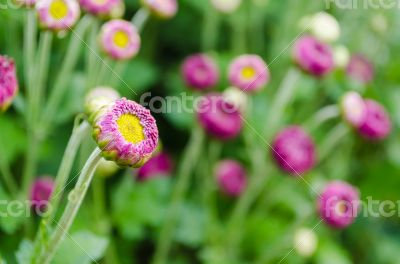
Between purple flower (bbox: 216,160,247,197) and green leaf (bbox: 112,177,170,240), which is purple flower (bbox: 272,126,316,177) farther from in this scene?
green leaf (bbox: 112,177,170,240)

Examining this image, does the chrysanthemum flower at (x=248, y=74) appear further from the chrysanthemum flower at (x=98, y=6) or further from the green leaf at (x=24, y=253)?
the green leaf at (x=24, y=253)

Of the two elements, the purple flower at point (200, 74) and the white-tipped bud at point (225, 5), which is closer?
the purple flower at point (200, 74)

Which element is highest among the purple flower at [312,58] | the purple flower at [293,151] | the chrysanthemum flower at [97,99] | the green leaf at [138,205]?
the chrysanthemum flower at [97,99]

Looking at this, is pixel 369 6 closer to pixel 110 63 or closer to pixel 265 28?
pixel 265 28

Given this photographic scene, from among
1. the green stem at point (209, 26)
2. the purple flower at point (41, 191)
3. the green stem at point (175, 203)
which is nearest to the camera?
the purple flower at point (41, 191)

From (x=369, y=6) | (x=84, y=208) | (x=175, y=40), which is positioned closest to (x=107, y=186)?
(x=84, y=208)

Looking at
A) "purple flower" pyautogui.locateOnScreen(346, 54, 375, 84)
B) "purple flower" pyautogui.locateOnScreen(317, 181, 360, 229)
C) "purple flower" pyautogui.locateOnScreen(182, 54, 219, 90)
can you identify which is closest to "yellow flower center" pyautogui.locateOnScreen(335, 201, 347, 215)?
"purple flower" pyautogui.locateOnScreen(317, 181, 360, 229)

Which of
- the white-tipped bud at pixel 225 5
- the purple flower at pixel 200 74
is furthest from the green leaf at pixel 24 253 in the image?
the white-tipped bud at pixel 225 5

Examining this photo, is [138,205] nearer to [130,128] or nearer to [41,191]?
[41,191]
